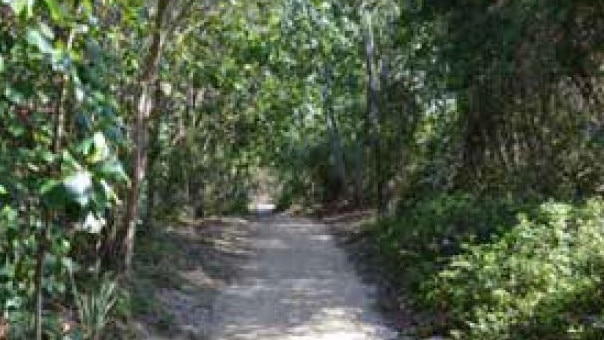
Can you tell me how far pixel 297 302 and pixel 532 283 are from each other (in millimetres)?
3110

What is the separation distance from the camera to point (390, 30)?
24156 mm

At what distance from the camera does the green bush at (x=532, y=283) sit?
8781 millimetres

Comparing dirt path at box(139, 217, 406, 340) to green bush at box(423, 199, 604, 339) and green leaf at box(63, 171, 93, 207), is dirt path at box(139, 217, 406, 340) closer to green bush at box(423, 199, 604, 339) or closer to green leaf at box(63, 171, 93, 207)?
green bush at box(423, 199, 604, 339)

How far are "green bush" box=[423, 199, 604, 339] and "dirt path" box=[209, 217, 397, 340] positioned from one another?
2.92ft

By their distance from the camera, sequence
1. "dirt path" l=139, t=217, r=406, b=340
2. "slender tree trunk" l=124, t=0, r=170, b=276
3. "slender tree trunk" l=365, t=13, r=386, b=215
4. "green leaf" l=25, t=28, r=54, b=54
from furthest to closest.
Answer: "slender tree trunk" l=365, t=13, r=386, b=215, "slender tree trunk" l=124, t=0, r=170, b=276, "dirt path" l=139, t=217, r=406, b=340, "green leaf" l=25, t=28, r=54, b=54

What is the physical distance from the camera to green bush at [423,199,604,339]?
28.8 ft

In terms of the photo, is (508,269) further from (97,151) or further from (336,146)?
(336,146)

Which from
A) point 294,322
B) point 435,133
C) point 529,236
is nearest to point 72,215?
point 294,322

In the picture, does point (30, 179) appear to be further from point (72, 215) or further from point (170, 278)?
point (170, 278)

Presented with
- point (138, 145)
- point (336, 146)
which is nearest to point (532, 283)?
point (138, 145)

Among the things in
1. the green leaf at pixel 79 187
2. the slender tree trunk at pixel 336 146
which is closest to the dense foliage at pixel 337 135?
the green leaf at pixel 79 187

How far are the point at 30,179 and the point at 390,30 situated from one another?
1996 cm

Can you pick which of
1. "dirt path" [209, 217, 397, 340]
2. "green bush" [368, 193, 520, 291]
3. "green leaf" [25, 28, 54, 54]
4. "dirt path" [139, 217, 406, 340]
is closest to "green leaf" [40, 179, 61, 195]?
"green leaf" [25, 28, 54, 54]

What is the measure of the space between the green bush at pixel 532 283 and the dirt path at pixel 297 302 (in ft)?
2.92
